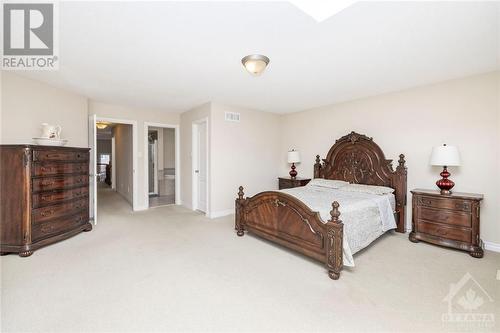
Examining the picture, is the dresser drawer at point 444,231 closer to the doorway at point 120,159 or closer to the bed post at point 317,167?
the bed post at point 317,167

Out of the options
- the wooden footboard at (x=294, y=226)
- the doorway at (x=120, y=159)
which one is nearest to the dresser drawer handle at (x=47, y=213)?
the doorway at (x=120, y=159)

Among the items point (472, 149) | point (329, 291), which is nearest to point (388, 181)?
point (472, 149)

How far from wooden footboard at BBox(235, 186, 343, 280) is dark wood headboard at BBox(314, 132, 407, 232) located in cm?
189

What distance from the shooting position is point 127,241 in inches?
123

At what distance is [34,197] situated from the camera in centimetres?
272

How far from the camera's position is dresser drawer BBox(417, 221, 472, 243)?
108 inches

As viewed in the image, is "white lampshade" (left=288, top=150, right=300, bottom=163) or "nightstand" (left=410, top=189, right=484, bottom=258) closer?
"nightstand" (left=410, top=189, right=484, bottom=258)

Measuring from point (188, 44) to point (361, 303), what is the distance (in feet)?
9.00

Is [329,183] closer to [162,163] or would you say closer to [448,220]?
[448,220]

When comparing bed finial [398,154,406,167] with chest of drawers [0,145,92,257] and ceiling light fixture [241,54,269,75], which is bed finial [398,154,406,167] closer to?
ceiling light fixture [241,54,269,75]

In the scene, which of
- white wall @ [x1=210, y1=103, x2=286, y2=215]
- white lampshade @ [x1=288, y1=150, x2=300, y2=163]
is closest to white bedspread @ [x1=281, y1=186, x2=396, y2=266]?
white lampshade @ [x1=288, y1=150, x2=300, y2=163]

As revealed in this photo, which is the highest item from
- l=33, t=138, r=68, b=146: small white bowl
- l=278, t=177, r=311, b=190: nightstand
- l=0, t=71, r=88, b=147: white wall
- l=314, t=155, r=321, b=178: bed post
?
l=0, t=71, r=88, b=147: white wall

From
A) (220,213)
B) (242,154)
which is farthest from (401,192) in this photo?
(220,213)

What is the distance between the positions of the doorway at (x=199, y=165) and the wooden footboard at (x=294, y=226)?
1.58 meters
